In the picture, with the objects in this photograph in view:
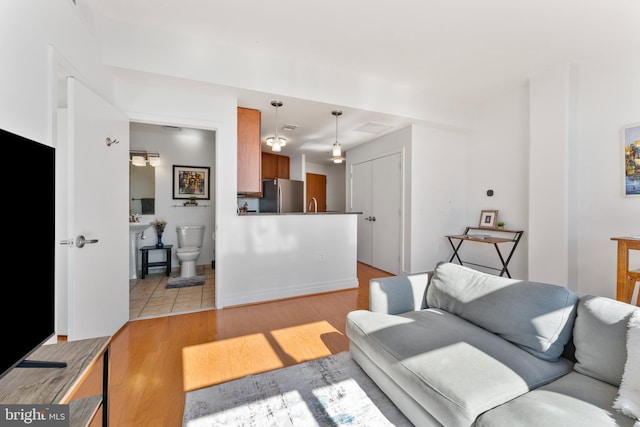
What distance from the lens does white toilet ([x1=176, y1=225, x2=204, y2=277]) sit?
4234mm

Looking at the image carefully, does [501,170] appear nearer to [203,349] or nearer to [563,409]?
[563,409]

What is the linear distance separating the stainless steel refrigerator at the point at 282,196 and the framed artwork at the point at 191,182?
3.75ft

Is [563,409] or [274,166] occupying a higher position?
[274,166]

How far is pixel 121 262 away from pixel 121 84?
1.73 metres

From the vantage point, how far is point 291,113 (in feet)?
11.7

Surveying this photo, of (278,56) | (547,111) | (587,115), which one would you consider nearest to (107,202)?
(278,56)

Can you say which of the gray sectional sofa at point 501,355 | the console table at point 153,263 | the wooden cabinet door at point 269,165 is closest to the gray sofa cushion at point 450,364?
the gray sectional sofa at point 501,355

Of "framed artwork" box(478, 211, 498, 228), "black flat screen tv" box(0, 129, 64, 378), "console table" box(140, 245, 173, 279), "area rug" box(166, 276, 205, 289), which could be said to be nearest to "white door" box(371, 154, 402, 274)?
"framed artwork" box(478, 211, 498, 228)

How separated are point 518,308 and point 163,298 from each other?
3.58 metres

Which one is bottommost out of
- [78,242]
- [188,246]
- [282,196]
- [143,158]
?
[188,246]

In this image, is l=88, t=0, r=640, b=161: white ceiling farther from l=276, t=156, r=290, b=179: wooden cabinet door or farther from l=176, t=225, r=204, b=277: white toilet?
l=276, t=156, r=290, b=179: wooden cabinet door

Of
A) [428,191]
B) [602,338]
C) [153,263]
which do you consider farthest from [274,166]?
[602,338]

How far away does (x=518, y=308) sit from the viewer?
1.50 m

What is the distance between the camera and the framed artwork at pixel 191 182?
487cm
